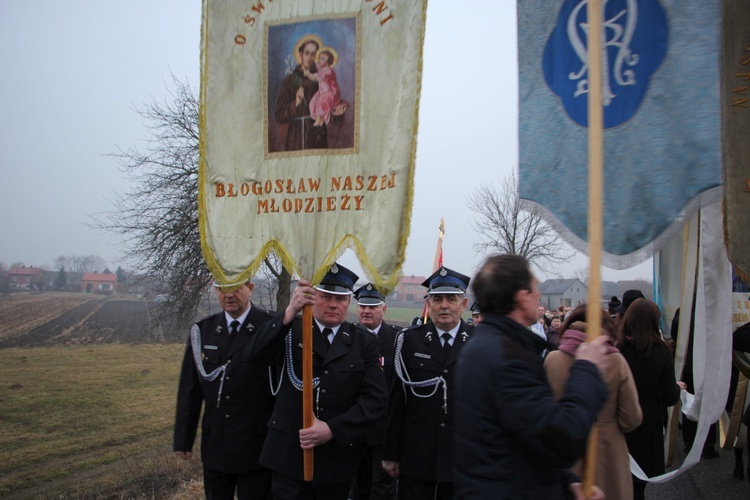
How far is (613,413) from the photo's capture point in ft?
11.5

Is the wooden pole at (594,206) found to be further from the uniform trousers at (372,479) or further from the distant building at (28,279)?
the distant building at (28,279)

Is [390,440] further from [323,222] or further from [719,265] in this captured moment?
[719,265]

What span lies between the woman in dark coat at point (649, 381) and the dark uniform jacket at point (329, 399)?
2128 mm

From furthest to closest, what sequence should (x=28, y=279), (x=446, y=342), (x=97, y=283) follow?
(x=97, y=283) → (x=28, y=279) → (x=446, y=342)

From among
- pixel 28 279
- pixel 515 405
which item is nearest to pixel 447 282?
pixel 515 405

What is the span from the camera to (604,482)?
11.6 feet

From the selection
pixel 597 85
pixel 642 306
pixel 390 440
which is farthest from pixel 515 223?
pixel 597 85

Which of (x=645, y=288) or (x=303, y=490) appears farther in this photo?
(x=645, y=288)

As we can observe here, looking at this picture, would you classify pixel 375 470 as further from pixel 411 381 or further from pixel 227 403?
pixel 227 403

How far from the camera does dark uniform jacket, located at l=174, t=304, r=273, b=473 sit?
162 inches

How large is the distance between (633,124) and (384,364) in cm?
369

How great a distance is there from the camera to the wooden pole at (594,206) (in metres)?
2.25

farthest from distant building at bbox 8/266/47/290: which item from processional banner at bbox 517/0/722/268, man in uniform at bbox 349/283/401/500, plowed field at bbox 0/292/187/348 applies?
processional banner at bbox 517/0/722/268

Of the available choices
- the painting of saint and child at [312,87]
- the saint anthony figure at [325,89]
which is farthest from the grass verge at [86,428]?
the saint anthony figure at [325,89]
